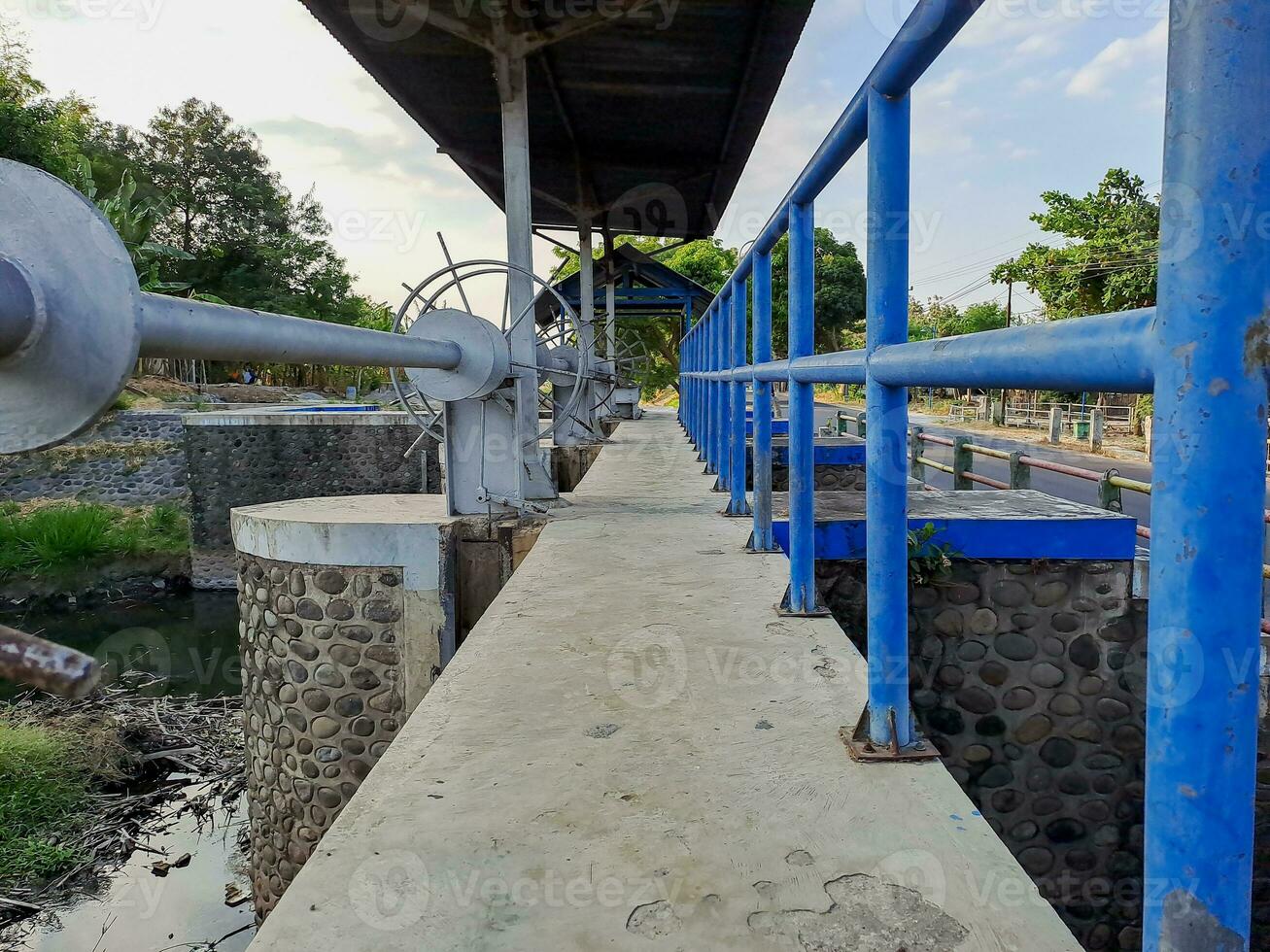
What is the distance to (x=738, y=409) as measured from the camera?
14.3ft

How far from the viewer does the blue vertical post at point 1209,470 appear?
2.21 ft

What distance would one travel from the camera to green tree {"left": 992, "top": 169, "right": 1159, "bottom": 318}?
1276 centimetres

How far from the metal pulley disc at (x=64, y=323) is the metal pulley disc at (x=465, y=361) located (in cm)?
306

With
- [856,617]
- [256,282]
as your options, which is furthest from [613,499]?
[256,282]

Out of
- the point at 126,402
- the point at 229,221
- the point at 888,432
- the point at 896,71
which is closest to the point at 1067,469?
the point at 888,432

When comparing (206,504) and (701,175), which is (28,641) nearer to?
(701,175)

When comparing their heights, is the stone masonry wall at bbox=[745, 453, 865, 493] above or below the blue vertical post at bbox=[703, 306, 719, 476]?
below

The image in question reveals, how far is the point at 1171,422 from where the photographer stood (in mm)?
721

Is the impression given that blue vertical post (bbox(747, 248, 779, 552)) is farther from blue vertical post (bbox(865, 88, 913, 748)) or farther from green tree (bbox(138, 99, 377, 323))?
green tree (bbox(138, 99, 377, 323))

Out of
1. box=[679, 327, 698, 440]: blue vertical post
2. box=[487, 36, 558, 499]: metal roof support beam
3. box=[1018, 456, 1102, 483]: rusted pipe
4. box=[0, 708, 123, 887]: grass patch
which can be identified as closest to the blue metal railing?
box=[1018, 456, 1102, 483]: rusted pipe

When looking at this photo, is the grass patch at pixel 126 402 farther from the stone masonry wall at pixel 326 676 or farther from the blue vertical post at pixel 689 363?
the stone masonry wall at pixel 326 676

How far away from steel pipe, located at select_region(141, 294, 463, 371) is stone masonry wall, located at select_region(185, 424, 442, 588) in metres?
12.4

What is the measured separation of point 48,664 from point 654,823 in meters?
1.07

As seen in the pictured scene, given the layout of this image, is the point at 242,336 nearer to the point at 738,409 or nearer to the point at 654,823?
the point at 654,823
